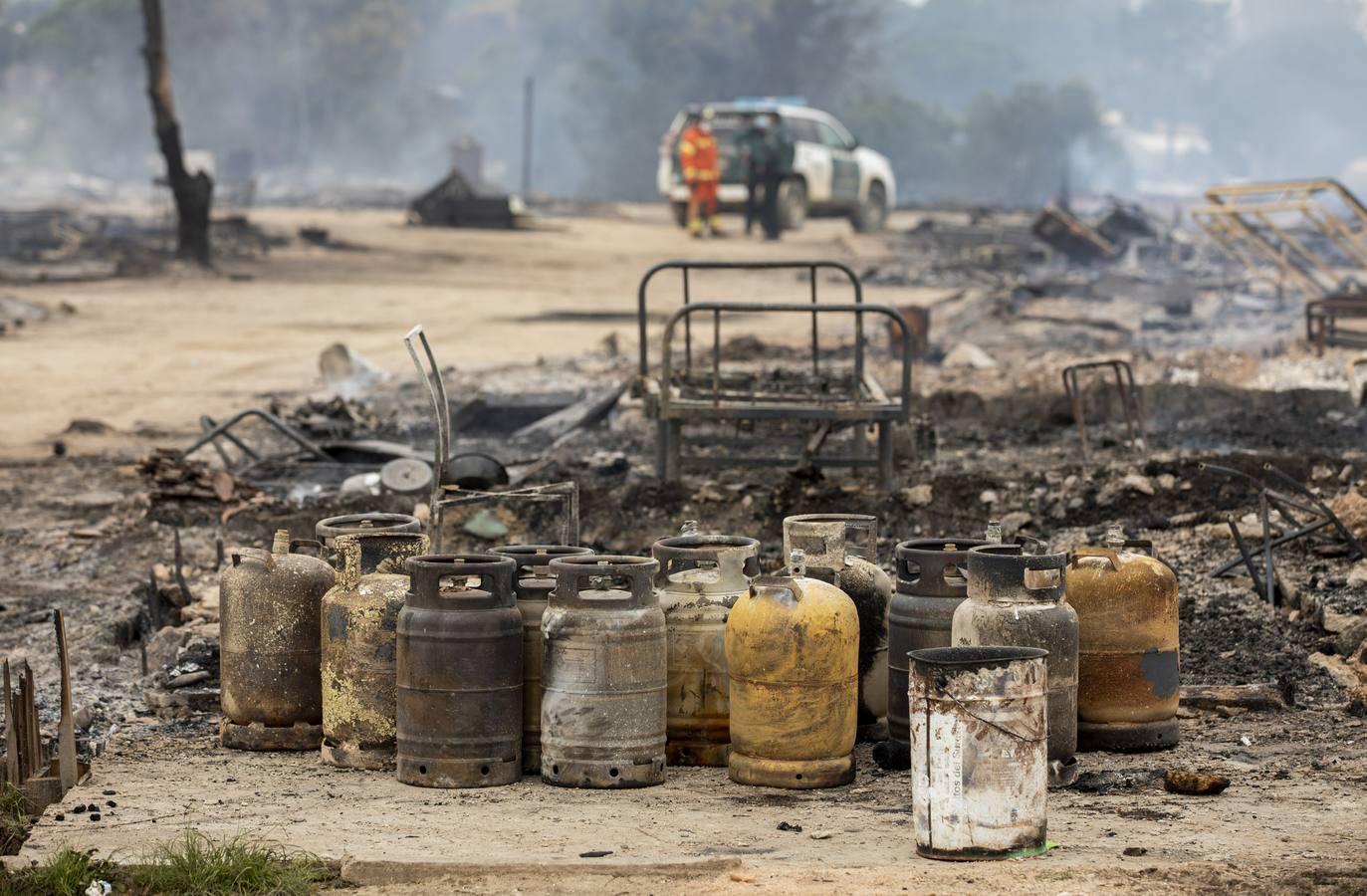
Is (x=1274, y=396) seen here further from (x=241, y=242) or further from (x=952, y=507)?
(x=241, y=242)

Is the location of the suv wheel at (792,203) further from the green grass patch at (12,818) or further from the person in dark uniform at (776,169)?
the green grass patch at (12,818)

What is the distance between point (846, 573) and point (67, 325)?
1542 centimetres

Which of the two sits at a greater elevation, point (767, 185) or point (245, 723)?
point (767, 185)

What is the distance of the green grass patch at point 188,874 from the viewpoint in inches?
171

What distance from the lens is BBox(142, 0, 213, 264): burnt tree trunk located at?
23984 millimetres

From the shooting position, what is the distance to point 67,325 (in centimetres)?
1952

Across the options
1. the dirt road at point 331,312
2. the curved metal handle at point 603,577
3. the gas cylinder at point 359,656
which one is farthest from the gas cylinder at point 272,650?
the dirt road at point 331,312

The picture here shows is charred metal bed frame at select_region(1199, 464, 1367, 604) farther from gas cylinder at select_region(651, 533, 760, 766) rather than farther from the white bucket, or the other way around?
the white bucket

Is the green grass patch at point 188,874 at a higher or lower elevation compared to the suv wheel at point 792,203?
lower

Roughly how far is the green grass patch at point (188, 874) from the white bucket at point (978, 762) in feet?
4.99

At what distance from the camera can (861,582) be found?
5957 mm

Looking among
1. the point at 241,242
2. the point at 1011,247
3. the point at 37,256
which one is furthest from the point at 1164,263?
the point at 37,256

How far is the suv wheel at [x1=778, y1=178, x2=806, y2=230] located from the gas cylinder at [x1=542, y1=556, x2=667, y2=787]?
2343cm

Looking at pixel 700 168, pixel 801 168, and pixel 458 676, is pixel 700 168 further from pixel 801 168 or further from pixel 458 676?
pixel 458 676
